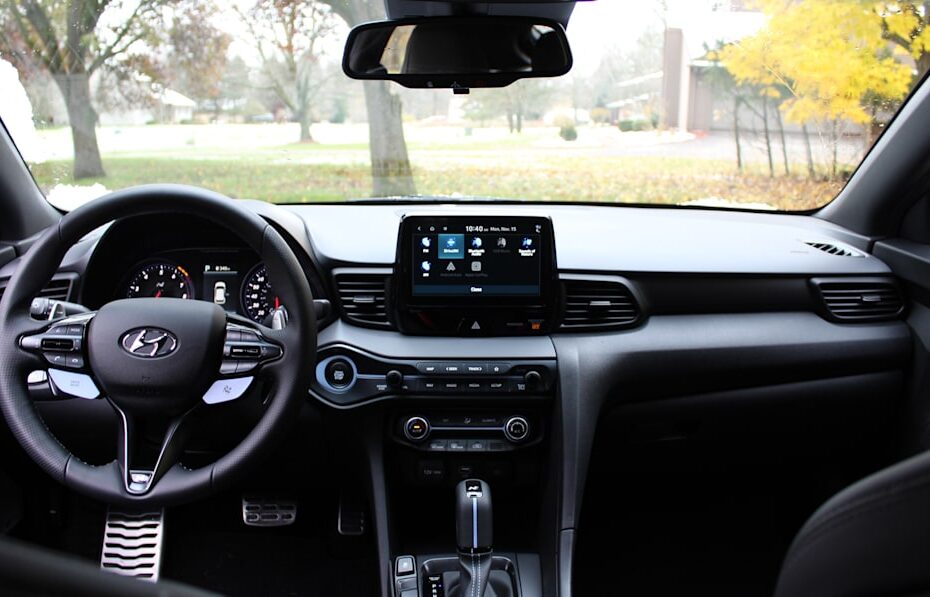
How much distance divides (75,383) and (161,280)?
729 mm

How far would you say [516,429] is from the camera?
3.19 meters

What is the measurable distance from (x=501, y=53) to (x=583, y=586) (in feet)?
7.11

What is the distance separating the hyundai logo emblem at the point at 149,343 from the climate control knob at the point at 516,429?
48.7 inches

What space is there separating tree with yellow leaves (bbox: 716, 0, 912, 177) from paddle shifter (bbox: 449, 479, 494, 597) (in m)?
2.15

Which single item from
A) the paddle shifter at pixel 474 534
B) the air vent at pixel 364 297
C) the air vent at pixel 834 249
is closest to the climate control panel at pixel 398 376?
the air vent at pixel 364 297

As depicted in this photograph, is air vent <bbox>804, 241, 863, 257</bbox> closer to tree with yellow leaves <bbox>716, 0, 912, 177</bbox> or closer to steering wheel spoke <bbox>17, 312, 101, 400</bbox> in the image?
tree with yellow leaves <bbox>716, 0, 912, 177</bbox>

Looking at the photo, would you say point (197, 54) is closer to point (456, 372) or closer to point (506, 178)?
point (506, 178)

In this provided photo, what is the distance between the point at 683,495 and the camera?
3.75m

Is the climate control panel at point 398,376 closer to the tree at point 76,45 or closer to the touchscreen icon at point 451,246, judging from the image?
the touchscreen icon at point 451,246

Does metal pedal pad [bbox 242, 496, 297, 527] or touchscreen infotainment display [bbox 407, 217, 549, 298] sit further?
metal pedal pad [bbox 242, 496, 297, 527]

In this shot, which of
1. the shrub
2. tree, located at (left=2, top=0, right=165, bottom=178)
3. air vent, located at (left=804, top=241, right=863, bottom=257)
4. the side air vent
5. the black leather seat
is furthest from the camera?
the shrub

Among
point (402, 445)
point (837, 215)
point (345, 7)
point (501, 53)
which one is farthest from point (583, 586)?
point (345, 7)

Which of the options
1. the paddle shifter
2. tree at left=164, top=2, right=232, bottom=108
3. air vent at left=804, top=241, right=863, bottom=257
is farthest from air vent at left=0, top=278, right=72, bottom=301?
air vent at left=804, top=241, right=863, bottom=257

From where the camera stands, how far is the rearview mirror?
9.18ft
